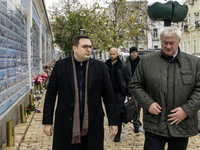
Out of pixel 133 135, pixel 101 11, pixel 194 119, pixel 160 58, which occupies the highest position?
pixel 101 11

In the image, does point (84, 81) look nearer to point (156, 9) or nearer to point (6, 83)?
point (156, 9)

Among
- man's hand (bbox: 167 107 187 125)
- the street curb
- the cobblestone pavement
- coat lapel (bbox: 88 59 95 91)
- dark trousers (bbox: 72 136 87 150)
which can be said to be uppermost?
coat lapel (bbox: 88 59 95 91)

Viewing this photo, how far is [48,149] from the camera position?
6281 millimetres

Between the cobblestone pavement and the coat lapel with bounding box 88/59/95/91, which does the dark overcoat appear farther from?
the cobblestone pavement

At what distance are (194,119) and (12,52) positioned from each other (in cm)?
505

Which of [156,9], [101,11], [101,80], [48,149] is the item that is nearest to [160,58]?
[101,80]

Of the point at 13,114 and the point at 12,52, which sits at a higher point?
the point at 12,52

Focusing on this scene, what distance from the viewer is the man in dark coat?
371 centimetres

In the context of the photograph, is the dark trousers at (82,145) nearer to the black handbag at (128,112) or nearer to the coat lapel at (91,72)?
the coat lapel at (91,72)

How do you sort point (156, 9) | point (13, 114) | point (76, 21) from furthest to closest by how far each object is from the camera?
1. point (76, 21)
2. point (13, 114)
3. point (156, 9)

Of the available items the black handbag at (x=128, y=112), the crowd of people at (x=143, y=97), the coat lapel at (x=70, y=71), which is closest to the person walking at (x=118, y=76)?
the black handbag at (x=128, y=112)

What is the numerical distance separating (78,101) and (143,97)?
0.72 meters

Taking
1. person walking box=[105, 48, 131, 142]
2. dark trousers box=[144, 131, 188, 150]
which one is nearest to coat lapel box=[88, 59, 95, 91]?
dark trousers box=[144, 131, 188, 150]

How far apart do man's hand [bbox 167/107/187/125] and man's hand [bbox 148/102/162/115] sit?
131mm
